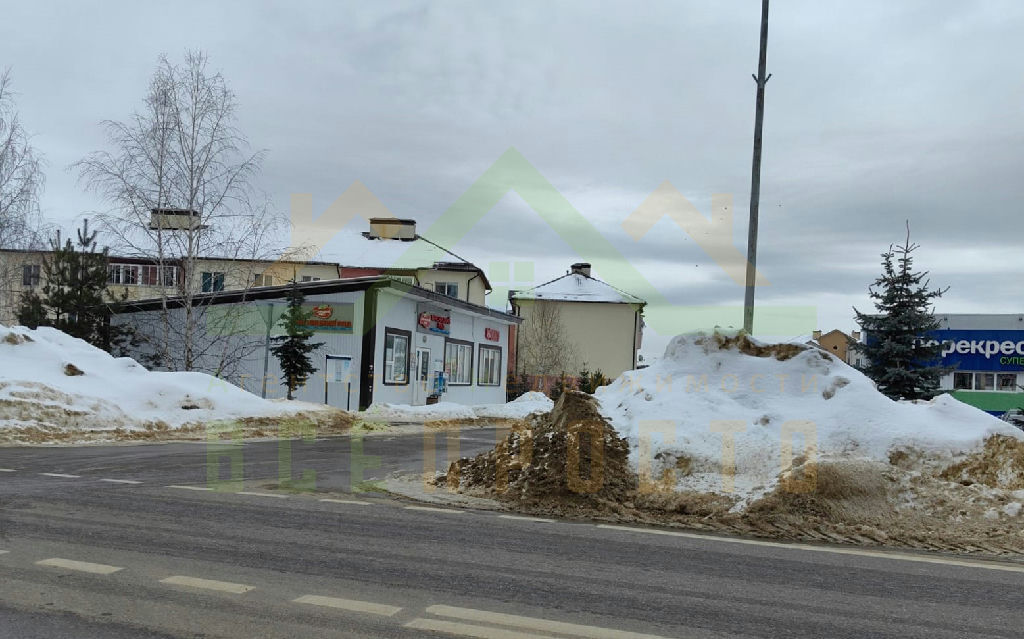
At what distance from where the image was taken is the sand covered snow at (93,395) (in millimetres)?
16531

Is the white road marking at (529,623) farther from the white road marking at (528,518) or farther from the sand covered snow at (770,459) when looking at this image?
the sand covered snow at (770,459)

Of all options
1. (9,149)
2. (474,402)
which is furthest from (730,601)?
(474,402)

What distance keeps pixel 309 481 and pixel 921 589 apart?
7.68 metres

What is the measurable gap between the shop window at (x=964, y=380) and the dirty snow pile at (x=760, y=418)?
45455 millimetres

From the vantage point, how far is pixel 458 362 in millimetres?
38625

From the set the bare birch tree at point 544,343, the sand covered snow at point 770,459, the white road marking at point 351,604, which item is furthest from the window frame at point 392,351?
the bare birch tree at point 544,343

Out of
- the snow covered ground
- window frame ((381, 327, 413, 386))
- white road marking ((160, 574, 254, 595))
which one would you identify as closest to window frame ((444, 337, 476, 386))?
window frame ((381, 327, 413, 386))

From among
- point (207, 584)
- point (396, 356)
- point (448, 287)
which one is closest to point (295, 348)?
point (396, 356)

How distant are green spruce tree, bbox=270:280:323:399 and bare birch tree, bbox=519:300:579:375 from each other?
103 ft

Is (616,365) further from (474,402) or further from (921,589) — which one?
(921,589)

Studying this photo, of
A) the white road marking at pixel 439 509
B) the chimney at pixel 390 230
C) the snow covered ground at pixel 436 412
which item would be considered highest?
the chimney at pixel 390 230

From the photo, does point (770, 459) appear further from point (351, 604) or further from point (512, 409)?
point (512, 409)

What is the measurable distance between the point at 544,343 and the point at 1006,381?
2942 cm

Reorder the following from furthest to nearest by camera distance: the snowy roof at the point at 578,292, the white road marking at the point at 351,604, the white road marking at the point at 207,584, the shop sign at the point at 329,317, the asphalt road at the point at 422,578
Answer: the snowy roof at the point at 578,292 → the shop sign at the point at 329,317 → the white road marking at the point at 207,584 → the white road marking at the point at 351,604 → the asphalt road at the point at 422,578
